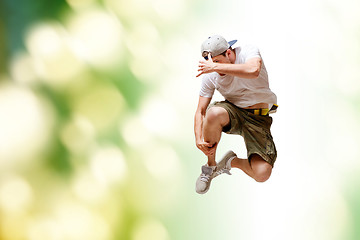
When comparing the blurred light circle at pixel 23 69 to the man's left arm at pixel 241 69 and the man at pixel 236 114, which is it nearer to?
the man at pixel 236 114

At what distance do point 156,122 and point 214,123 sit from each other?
1.15m

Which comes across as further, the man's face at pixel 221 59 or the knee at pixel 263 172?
the knee at pixel 263 172

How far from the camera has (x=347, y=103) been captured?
4.32 metres

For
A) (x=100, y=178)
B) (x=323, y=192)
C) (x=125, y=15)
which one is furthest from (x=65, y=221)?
(x=323, y=192)

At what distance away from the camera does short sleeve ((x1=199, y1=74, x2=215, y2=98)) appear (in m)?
3.50

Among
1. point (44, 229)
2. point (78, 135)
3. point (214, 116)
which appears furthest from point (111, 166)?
point (214, 116)

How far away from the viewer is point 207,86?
3.53 meters

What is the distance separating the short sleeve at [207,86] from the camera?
3500 millimetres

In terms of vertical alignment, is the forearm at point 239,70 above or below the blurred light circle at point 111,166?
above

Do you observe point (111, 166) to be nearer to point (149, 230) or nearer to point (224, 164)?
point (149, 230)

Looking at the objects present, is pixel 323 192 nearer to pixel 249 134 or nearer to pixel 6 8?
pixel 249 134

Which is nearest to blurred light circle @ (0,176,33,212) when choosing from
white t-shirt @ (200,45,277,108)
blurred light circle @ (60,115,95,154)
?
blurred light circle @ (60,115,95,154)

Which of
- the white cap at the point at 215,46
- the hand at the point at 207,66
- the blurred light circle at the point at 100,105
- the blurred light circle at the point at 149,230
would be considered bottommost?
the blurred light circle at the point at 149,230

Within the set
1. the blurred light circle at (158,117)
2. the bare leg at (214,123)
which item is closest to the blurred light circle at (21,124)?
the blurred light circle at (158,117)
